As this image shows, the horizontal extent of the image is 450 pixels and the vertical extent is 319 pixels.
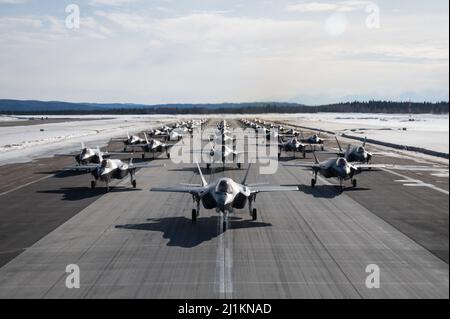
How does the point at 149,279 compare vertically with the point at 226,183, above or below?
below

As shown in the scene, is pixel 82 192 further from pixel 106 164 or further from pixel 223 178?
pixel 223 178

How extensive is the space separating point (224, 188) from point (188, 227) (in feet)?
13.2

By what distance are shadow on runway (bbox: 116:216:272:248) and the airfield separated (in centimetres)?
7

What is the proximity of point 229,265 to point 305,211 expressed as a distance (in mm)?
13839

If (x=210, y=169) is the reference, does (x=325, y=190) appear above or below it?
below

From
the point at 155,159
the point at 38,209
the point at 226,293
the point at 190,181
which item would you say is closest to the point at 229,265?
the point at 226,293

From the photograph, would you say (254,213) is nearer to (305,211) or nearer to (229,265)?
(305,211)

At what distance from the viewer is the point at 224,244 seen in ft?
83.4

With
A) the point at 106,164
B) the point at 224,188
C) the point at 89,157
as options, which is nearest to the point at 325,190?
the point at 224,188

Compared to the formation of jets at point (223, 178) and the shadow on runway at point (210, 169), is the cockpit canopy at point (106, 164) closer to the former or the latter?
the formation of jets at point (223, 178)

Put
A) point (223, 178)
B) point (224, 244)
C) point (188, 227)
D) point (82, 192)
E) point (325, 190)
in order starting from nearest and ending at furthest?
point (224, 244)
point (223, 178)
point (188, 227)
point (82, 192)
point (325, 190)

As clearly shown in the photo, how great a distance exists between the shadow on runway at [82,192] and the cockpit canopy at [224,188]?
1723 centimetres

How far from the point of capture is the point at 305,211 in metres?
34.4
